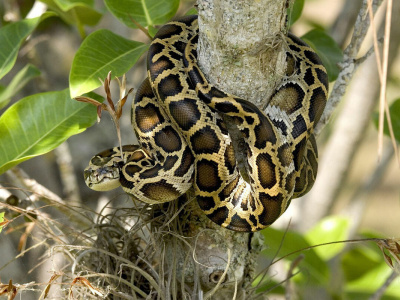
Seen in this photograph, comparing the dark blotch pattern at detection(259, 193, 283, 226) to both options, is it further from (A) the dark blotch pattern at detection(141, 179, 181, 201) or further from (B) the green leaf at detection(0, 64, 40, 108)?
(B) the green leaf at detection(0, 64, 40, 108)

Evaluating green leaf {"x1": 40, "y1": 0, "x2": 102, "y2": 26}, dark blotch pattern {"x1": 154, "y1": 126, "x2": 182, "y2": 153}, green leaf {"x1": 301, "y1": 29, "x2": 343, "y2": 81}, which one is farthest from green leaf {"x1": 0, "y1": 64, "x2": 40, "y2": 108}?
green leaf {"x1": 301, "y1": 29, "x2": 343, "y2": 81}

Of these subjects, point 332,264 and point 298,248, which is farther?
point 332,264

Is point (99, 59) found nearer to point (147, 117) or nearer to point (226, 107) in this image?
point (147, 117)

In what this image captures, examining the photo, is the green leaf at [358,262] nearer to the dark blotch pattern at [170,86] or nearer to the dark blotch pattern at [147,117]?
the dark blotch pattern at [147,117]

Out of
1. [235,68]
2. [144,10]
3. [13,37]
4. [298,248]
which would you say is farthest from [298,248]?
[13,37]

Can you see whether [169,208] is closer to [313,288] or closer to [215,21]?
[215,21]

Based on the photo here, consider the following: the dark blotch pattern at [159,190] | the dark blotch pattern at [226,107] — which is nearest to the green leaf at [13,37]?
the dark blotch pattern at [159,190]

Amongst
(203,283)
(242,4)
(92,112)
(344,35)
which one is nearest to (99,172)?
(92,112)
